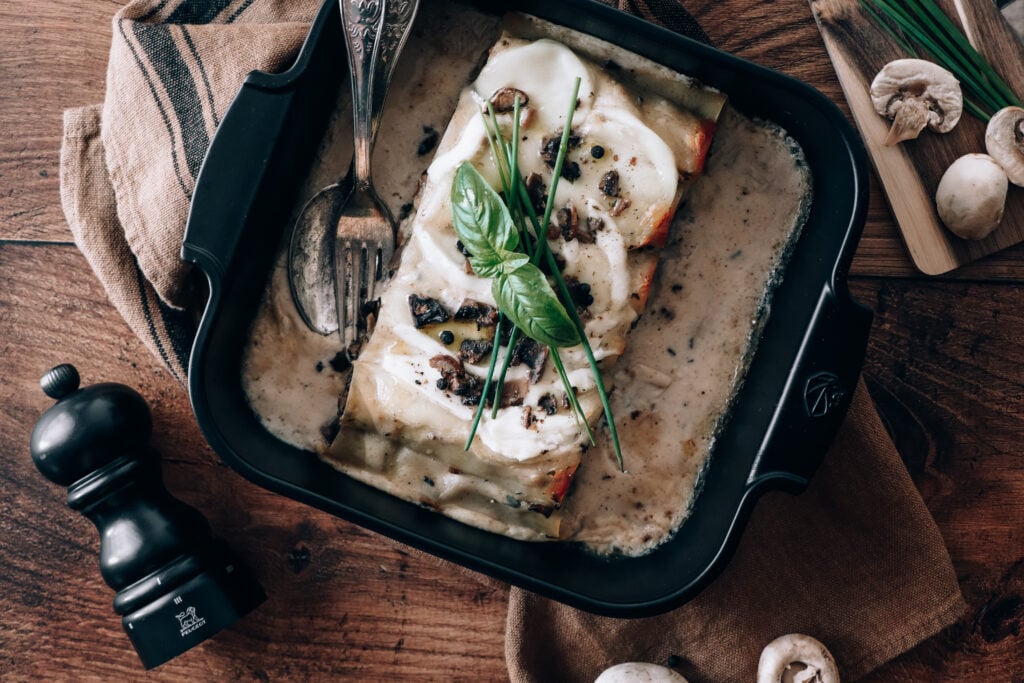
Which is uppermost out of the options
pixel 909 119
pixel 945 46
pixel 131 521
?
pixel 945 46

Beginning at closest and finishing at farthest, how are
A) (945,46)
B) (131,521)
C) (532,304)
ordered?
1. (532,304)
2. (131,521)
3. (945,46)

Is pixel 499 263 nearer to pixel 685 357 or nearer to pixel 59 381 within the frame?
pixel 685 357

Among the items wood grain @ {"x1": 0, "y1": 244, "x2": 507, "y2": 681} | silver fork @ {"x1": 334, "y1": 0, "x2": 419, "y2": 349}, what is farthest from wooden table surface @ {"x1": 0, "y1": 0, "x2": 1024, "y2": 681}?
silver fork @ {"x1": 334, "y1": 0, "x2": 419, "y2": 349}

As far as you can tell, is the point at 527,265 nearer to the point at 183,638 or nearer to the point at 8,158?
the point at 183,638

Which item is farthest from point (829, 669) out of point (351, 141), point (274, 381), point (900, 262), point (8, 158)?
point (8, 158)

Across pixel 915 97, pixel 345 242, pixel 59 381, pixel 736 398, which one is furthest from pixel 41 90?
pixel 915 97

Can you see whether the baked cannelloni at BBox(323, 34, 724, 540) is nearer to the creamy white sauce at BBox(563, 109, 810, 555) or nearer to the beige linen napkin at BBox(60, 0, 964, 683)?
the creamy white sauce at BBox(563, 109, 810, 555)

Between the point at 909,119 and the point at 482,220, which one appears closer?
the point at 482,220
